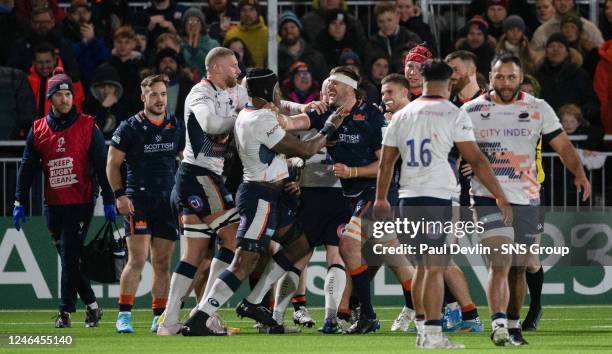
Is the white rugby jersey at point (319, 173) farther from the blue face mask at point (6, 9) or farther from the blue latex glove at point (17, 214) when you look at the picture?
the blue face mask at point (6, 9)

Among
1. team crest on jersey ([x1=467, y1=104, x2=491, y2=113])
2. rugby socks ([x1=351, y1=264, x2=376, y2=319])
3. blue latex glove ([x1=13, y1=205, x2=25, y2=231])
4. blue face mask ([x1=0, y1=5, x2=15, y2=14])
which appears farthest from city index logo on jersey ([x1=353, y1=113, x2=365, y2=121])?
blue face mask ([x1=0, y1=5, x2=15, y2=14])

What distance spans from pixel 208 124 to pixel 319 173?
1.77m

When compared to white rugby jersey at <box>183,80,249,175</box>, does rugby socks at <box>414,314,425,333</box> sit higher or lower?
lower

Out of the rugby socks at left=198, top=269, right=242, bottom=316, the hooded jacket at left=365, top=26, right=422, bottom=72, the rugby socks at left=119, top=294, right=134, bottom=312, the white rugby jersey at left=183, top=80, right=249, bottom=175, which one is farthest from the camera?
the hooded jacket at left=365, top=26, right=422, bottom=72

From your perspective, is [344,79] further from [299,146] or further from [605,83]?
[605,83]

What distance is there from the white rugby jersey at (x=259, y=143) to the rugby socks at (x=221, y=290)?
876 mm

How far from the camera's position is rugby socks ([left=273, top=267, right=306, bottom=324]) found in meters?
14.3

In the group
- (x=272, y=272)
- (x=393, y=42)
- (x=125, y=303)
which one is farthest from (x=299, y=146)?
(x=393, y=42)

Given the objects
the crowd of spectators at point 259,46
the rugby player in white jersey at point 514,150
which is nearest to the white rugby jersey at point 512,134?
the rugby player in white jersey at point 514,150

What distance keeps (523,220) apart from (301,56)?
25.5 ft

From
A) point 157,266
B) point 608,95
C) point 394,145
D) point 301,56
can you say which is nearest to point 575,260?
point 608,95

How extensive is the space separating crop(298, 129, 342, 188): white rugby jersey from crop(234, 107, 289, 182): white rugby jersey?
4.33ft

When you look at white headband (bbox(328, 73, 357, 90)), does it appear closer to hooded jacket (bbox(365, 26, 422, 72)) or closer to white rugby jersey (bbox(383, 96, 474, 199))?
white rugby jersey (bbox(383, 96, 474, 199))

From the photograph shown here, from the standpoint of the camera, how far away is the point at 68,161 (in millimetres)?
15445
